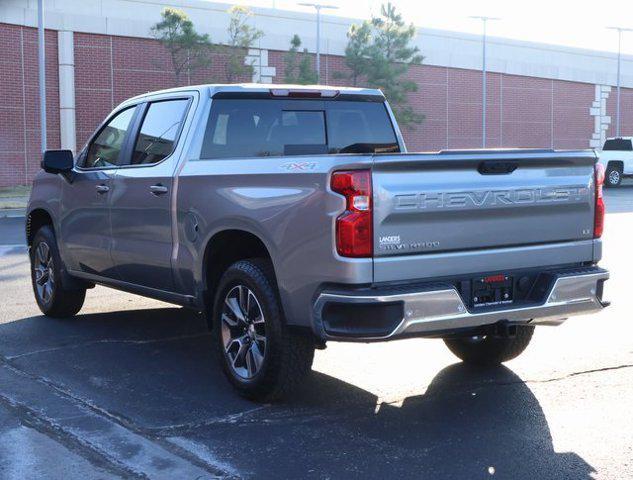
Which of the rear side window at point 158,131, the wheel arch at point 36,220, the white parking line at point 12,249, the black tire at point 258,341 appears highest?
the rear side window at point 158,131

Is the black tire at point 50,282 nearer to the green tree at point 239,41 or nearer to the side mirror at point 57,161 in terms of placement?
the side mirror at point 57,161

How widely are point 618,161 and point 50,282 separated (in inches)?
1203

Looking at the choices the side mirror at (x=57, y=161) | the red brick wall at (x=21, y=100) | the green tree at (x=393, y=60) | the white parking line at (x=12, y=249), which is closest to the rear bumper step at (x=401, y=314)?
the side mirror at (x=57, y=161)

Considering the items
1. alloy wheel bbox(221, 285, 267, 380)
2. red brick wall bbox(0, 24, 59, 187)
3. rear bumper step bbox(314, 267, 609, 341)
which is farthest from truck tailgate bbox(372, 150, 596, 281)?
red brick wall bbox(0, 24, 59, 187)

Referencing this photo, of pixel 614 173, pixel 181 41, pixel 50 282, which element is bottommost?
pixel 50 282

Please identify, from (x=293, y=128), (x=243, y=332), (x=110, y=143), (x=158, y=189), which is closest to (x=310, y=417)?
(x=243, y=332)

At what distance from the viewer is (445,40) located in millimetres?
42719

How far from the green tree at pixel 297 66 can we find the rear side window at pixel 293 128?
→ 89.1ft

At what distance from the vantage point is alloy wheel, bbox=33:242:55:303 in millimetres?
8367

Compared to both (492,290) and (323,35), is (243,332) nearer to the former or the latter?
(492,290)

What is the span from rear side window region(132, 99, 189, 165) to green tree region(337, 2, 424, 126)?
2999cm

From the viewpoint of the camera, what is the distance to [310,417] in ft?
17.8

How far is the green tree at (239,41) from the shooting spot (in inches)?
1284

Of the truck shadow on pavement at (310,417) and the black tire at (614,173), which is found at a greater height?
the black tire at (614,173)
